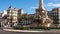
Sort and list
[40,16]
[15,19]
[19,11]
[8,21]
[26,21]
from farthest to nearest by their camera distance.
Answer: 1. [19,11]
2. [26,21]
3. [15,19]
4. [8,21]
5. [40,16]

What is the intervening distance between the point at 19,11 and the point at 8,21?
110ft

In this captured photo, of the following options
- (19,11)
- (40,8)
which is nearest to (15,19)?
(19,11)

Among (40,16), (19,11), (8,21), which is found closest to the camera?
(40,16)

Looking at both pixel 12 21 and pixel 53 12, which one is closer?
pixel 12 21

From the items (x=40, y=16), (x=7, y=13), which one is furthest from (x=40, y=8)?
(x=7, y=13)

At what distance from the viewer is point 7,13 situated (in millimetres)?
143000

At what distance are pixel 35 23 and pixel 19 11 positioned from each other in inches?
4055

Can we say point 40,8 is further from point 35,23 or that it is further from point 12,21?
point 12,21

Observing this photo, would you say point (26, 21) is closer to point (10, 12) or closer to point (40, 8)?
point (10, 12)

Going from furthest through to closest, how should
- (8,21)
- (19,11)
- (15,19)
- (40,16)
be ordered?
(19,11) < (15,19) < (8,21) < (40,16)

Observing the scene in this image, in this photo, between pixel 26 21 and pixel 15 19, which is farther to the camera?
pixel 26 21

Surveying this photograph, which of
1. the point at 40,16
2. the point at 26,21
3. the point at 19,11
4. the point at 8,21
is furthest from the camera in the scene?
the point at 19,11

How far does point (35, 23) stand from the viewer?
53.1 meters

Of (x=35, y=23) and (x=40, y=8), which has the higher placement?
(x=40, y=8)
